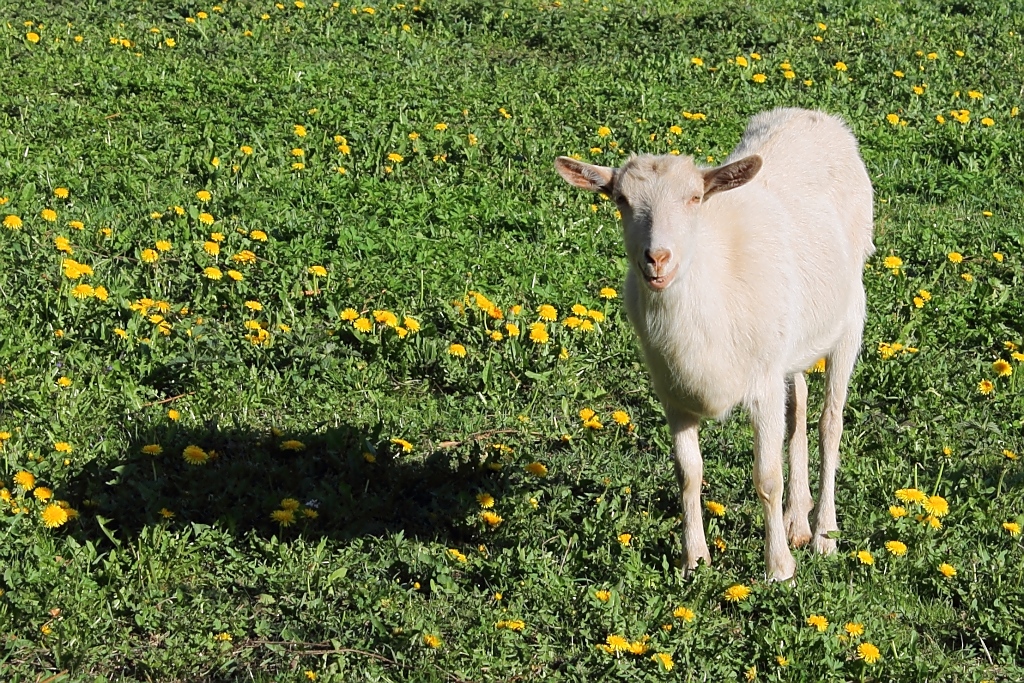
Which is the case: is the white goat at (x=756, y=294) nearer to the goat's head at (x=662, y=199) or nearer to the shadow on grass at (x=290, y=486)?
the goat's head at (x=662, y=199)

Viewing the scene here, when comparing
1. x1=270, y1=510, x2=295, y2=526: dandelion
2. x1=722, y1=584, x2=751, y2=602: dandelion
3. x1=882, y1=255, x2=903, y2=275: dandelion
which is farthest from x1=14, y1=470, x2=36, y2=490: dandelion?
x1=882, y1=255, x2=903, y2=275: dandelion

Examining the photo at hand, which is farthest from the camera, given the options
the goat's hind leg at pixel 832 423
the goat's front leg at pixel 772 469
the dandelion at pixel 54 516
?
the goat's hind leg at pixel 832 423

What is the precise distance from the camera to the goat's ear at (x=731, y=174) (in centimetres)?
454

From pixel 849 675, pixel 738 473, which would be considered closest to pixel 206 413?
pixel 738 473

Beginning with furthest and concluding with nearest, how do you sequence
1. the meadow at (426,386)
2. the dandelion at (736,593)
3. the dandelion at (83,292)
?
1. the dandelion at (83,292)
2. the dandelion at (736,593)
3. the meadow at (426,386)

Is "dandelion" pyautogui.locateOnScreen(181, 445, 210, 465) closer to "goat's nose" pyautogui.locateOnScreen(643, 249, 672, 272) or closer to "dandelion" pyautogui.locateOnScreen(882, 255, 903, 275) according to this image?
"goat's nose" pyautogui.locateOnScreen(643, 249, 672, 272)

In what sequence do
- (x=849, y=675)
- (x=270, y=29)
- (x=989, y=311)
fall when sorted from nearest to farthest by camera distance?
(x=849, y=675) → (x=989, y=311) → (x=270, y=29)

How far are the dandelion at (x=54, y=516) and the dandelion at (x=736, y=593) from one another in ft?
8.05

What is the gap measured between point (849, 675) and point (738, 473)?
139 cm

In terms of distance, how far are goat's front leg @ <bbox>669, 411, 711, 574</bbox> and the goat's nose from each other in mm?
866

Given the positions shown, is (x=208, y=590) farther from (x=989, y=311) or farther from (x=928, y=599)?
(x=989, y=311)

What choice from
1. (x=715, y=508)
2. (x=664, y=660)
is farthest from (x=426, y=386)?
(x=664, y=660)

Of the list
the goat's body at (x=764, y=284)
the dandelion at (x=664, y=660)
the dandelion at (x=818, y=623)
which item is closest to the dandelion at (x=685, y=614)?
the dandelion at (x=664, y=660)

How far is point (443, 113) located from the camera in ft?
29.9
